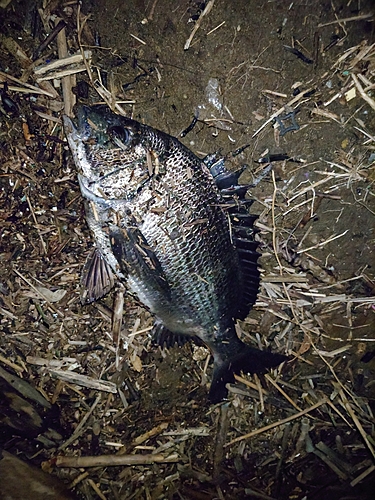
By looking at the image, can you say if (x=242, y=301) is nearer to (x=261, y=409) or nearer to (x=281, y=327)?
(x=281, y=327)

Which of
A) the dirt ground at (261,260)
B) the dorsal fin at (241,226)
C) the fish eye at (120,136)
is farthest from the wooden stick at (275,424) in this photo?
the fish eye at (120,136)

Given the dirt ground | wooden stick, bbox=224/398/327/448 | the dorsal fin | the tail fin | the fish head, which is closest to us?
the fish head

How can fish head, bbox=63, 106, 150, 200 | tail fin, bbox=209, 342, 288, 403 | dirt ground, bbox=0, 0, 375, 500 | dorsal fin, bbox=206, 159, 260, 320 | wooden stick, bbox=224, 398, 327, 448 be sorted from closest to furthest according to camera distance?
1. fish head, bbox=63, 106, 150, 200
2. dorsal fin, bbox=206, 159, 260, 320
3. dirt ground, bbox=0, 0, 375, 500
4. tail fin, bbox=209, 342, 288, 403
5. wooden stick, bbox=224, 398, 327, 448

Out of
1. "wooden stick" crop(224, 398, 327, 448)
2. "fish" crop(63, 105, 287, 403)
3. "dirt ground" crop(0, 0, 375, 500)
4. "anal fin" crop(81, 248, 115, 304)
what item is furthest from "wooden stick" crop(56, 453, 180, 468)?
"anal fin" crop(81, 248, 115, 304)

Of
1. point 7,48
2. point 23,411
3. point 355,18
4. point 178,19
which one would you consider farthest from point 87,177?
point 355,18

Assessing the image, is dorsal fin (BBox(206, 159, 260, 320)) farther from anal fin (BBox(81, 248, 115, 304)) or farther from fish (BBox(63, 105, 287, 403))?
anal fin (BBox(81, 248, 115, 304))
